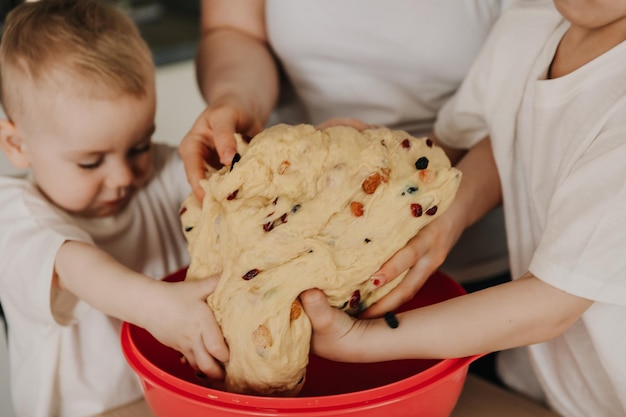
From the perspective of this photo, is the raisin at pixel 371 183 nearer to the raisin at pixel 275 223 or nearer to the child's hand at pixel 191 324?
the raisin at pixel 275 223

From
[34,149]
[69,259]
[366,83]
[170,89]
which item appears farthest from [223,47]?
[170,89]

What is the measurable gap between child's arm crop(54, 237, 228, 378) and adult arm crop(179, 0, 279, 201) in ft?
Answer: 0.42

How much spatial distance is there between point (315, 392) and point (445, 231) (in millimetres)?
256

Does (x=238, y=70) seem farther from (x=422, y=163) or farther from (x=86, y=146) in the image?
(x=422, y=163)

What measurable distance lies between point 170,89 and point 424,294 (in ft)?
4.64

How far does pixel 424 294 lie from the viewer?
0.87 m

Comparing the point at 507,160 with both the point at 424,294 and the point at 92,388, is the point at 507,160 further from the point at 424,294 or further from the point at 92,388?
the point at 92,388

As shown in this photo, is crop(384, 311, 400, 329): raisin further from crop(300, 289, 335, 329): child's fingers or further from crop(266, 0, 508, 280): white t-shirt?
crop(266, 0, 508, 280): white t-shirt

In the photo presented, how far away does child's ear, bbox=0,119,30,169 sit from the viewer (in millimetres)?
957

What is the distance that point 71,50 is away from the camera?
89cm

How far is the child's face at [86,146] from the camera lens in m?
0.90

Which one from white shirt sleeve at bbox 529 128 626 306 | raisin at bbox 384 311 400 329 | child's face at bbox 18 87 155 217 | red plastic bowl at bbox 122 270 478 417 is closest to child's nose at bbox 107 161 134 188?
child's face at bbox 18 87 155 217

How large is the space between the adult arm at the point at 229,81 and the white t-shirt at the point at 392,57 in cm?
4

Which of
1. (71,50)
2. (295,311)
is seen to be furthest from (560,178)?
(71,50)
